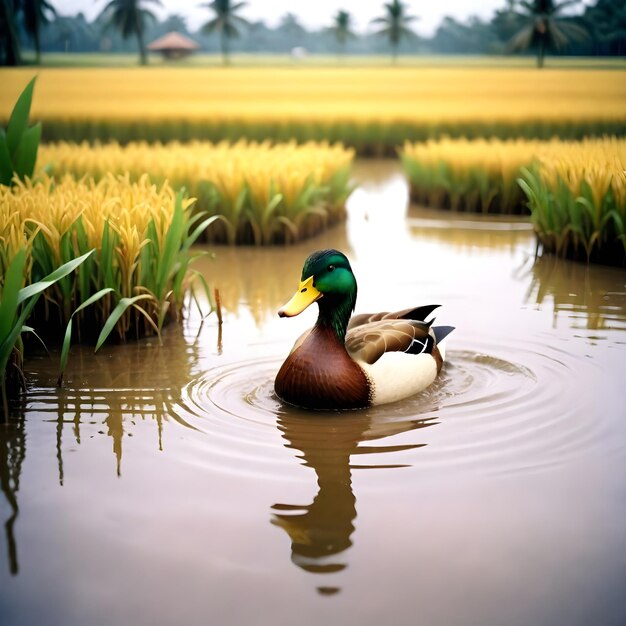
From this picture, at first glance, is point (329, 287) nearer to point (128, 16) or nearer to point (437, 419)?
point (437, 419)

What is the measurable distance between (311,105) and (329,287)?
48.3 feet

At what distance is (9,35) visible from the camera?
10.7 m

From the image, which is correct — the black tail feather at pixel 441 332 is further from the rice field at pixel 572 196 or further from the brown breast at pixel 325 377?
the rice field at pixel 572 196

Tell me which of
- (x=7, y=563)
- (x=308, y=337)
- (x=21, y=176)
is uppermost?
(x=21, y=176)

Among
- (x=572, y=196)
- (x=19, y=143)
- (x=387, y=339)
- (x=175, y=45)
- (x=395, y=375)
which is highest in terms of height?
(x=175, y=45)

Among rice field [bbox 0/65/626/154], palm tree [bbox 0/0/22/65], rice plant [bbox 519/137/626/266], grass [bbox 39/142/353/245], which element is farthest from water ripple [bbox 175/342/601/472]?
palm tree [bbox 0/0/22/65]

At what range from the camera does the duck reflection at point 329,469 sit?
2334 millimetres

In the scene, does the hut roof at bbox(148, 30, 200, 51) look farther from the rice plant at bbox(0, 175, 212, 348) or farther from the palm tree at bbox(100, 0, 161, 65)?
the rice plant at bbox(0, 175, 212, 348)

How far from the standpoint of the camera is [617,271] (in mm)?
5980

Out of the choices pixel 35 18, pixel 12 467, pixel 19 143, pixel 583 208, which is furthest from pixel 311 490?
pixel 35 18

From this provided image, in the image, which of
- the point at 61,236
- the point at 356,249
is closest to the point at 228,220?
the point at 356,249

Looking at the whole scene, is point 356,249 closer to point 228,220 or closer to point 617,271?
point 228,220

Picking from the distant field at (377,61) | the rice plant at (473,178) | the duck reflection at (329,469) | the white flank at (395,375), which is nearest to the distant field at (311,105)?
the distant field at (377,61)

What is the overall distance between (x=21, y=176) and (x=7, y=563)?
385cm
